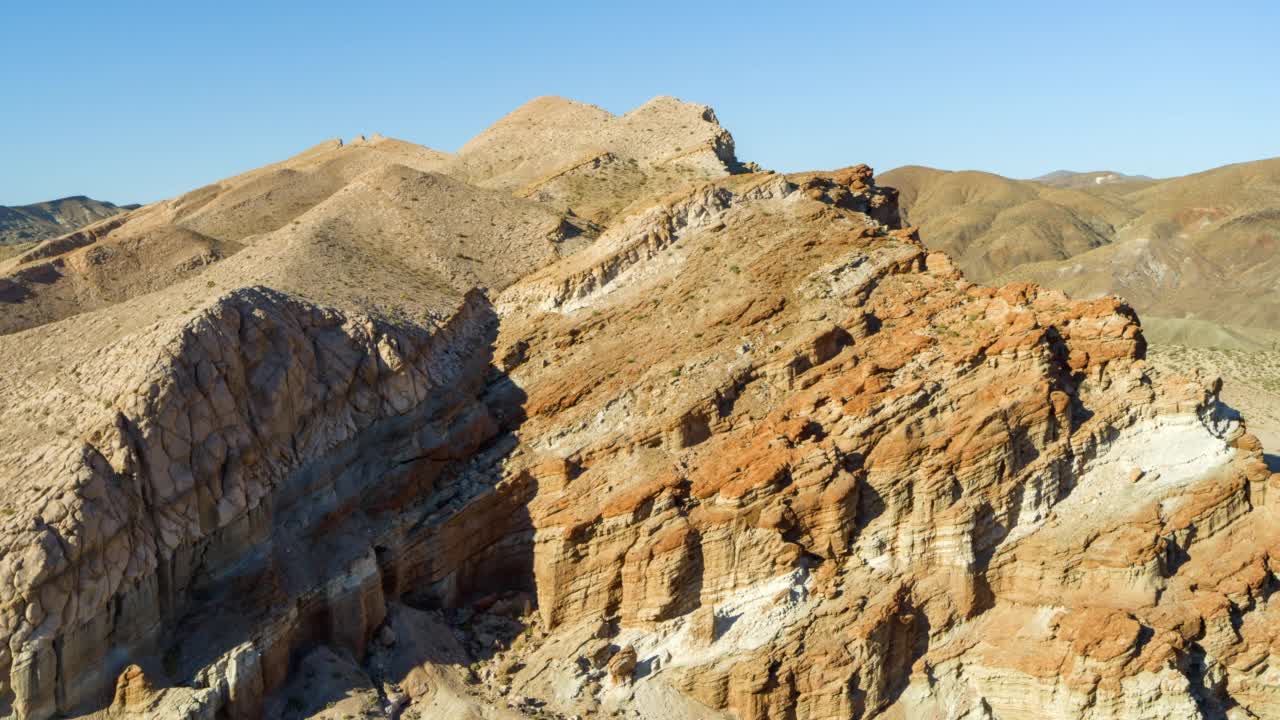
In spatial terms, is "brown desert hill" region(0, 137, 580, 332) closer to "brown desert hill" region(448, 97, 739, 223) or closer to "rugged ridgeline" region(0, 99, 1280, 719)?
"rugged ridgeline" region(0, 99, 1280, 719)

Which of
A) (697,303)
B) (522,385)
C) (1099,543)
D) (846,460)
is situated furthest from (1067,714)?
(522,385)

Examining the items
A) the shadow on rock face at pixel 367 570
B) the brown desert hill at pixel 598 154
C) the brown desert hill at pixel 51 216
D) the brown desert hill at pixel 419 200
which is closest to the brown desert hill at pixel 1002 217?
the brown desert hill at pixel 598 154

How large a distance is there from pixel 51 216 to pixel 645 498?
15916 centimetres

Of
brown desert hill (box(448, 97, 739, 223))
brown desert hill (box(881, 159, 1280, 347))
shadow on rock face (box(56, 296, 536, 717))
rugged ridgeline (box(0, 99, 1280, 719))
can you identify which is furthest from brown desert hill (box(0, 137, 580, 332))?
brown desert hill (box(881, 159, 1280, 347))

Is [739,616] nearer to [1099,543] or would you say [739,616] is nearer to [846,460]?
[846,460]

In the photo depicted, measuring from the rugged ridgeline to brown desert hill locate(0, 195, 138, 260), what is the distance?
114343mm

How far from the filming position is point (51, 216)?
160 m

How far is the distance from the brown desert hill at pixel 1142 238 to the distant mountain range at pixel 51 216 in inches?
4563

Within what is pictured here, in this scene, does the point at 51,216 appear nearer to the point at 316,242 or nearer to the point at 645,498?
the point at 316,242

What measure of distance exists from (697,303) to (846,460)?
686 centimetres

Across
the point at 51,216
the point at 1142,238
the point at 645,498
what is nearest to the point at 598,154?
the point at 645,498

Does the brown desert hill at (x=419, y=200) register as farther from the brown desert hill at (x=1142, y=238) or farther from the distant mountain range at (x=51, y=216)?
the distant mountain range at (x=51, y=216)

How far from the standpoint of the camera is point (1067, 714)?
27.1 meters

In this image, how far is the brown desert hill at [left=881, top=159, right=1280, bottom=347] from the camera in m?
111
